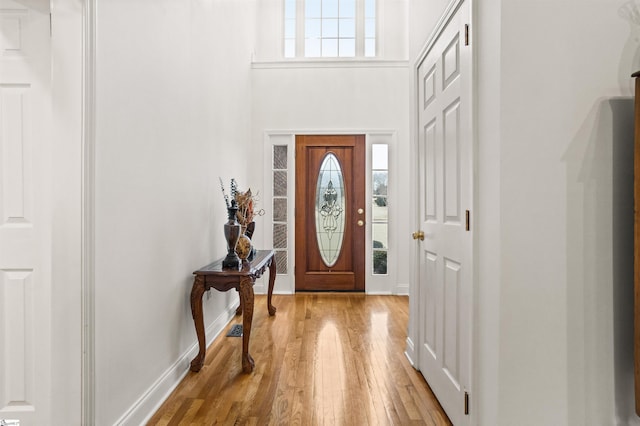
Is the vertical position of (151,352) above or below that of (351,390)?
above

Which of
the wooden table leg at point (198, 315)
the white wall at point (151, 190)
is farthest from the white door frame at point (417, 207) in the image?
the white wall at point (151, 190)

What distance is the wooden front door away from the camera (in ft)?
16.4

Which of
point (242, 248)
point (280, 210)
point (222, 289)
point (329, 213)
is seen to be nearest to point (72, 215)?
point (222, 289)

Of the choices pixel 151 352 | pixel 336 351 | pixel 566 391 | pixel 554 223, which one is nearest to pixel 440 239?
pixel 554 223

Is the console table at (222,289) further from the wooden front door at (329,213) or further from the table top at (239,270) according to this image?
the wooden front door at (329,213)

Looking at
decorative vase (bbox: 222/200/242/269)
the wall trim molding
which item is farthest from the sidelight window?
decorative vase (bbox: 222/200/242/269)

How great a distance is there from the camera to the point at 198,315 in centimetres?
259

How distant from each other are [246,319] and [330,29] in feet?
14.5

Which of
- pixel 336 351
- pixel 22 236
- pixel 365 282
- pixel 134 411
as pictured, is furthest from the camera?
pixel 365 282

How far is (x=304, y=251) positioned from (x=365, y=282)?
0.89 meters

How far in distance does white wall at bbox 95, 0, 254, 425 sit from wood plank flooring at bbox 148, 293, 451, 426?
7.9 inches

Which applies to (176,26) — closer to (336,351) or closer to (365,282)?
(336,351)

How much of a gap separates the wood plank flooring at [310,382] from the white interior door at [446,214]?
0.80ft

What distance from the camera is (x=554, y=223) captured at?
56.6 inches
